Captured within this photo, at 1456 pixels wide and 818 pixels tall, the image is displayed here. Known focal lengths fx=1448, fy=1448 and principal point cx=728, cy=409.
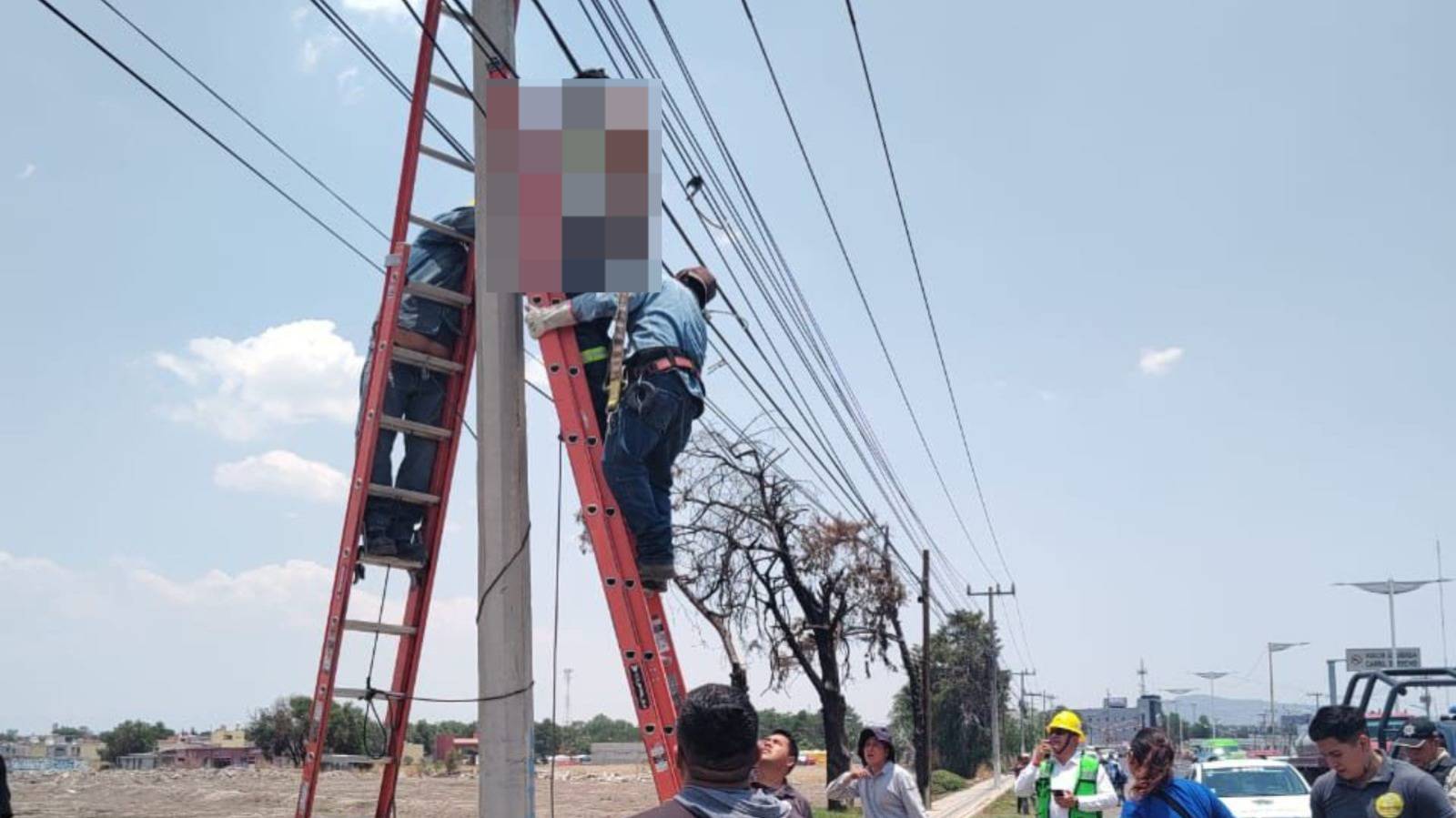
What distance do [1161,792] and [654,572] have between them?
2575 millimetres

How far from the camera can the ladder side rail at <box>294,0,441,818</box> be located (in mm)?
7391

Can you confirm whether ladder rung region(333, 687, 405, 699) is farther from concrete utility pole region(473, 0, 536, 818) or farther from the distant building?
the distant building

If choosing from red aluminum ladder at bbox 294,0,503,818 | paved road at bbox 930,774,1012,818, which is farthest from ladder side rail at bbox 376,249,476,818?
paved road at bbox 930,774,1012,818

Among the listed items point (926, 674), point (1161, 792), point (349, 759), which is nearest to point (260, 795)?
point (926, 674)

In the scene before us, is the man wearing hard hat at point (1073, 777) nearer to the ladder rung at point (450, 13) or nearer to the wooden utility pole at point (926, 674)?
the ladder rung at point (450, 13)

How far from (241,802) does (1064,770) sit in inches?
1096

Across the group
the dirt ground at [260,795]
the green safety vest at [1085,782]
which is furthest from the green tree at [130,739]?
the green safety vest at [1085,782]

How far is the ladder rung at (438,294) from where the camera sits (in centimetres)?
787

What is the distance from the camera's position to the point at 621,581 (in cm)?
704

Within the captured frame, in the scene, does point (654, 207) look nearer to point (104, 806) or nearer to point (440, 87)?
point (440, 87)

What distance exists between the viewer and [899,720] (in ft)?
269

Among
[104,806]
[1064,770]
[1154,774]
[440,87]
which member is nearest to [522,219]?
[440,87]

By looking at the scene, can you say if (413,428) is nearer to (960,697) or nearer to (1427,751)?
(1427,751)

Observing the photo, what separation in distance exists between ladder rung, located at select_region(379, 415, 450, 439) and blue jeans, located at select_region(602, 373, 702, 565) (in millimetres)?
1241
